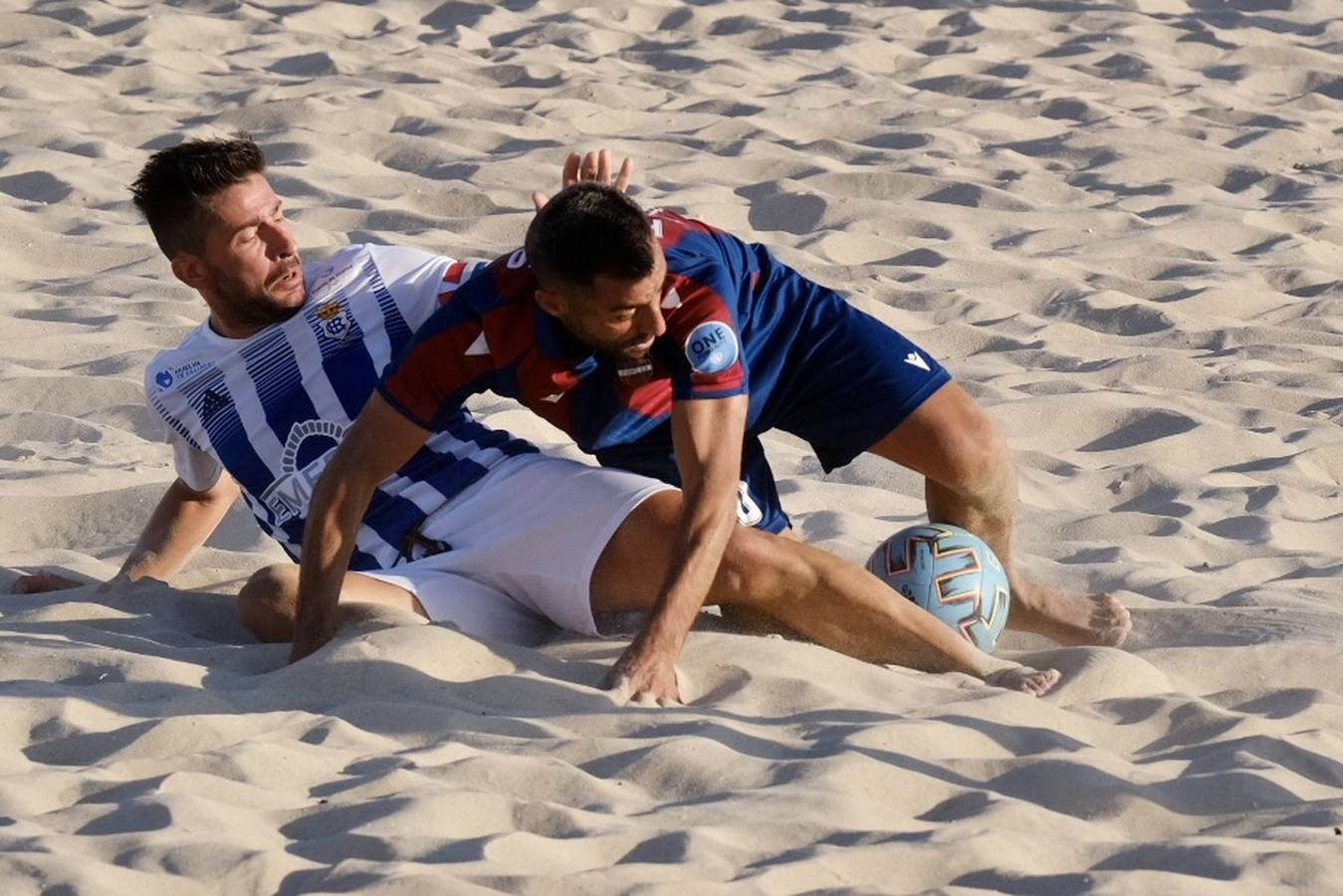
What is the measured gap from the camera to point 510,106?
869 centimetres

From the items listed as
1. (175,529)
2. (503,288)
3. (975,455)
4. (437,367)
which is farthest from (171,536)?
(975,455)

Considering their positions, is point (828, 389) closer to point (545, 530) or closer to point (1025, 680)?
point (545, 530)

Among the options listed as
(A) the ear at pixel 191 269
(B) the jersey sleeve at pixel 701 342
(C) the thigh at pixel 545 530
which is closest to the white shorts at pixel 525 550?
(C) the thigh at pixel 545 530

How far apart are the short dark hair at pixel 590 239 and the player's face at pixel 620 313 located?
0.07ft

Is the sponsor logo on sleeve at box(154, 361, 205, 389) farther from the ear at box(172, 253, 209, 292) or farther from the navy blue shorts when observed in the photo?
the navy blue shorts

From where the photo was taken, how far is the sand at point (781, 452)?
2.92 metres

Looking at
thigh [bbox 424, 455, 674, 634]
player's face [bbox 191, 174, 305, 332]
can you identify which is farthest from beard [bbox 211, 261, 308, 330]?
thigh [bbox 424, 455, 674, 634]

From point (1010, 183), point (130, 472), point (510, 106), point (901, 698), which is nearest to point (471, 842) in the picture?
point (901, 698)

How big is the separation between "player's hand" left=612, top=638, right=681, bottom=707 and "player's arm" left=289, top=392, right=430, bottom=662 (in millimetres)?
581

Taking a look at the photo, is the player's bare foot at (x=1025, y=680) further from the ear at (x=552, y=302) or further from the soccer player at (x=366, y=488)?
the ear at (x=552, y=302)

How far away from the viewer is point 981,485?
13.9ft

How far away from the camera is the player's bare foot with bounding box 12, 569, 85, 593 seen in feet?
14.0

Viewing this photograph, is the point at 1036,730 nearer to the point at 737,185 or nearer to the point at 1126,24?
the point at 737,185

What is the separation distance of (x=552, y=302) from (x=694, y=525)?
0.48 metres
